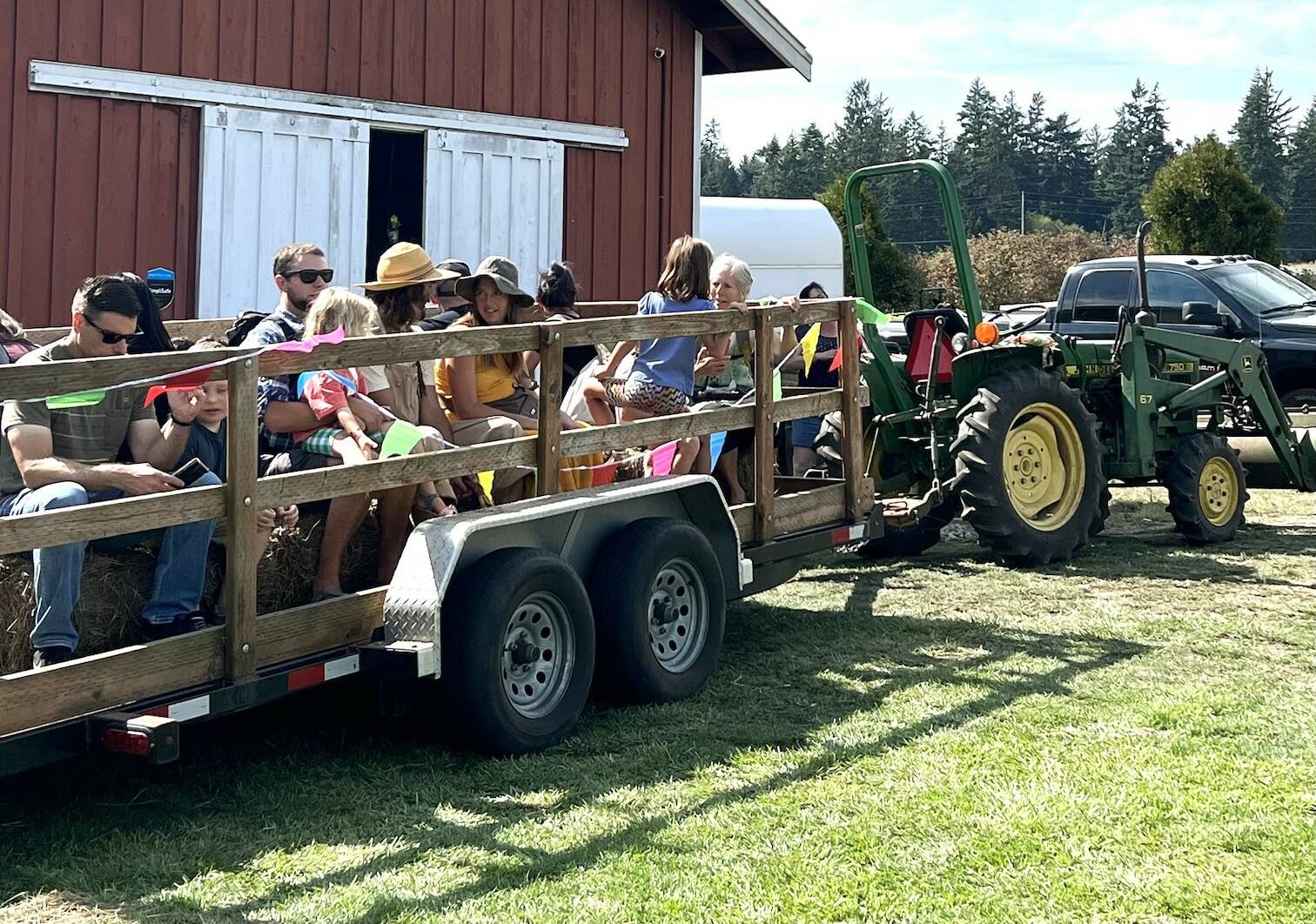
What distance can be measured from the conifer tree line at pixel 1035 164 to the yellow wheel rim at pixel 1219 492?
201 ft

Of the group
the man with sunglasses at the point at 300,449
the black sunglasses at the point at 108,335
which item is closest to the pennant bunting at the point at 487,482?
the man with sunglasses at the point at 300,449

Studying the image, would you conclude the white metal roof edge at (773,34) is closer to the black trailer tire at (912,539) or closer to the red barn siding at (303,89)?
the red barn siding at (303,89)

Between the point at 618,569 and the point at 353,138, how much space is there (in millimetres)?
5304

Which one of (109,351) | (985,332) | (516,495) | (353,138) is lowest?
(516,495)

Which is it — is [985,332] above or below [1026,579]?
above

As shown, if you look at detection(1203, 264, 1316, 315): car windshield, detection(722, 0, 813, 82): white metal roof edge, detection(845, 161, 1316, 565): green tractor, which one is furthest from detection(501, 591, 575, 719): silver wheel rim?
detection(1203, 264, 1316, 315): car windshield

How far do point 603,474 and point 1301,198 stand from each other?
78.0 m

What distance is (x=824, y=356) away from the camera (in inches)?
368

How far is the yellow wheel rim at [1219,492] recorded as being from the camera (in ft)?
33.8

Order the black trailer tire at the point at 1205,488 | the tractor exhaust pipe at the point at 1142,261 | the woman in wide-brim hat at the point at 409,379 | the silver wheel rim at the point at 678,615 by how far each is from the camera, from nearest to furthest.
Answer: the woman in wide-brim hat at the point at 409,379
the silver wheel rim at the point at 678,615
the tractor exhaust pipe at the point at 1142,261
the black trailer tire at the point at 1205,488

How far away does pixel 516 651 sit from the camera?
5316mm

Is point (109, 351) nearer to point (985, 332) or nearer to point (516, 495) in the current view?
point (516, 495)

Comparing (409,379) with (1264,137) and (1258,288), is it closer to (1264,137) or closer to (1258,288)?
(1258,288)

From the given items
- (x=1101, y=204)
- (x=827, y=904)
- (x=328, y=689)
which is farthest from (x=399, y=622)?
(x=1101, y=204)
